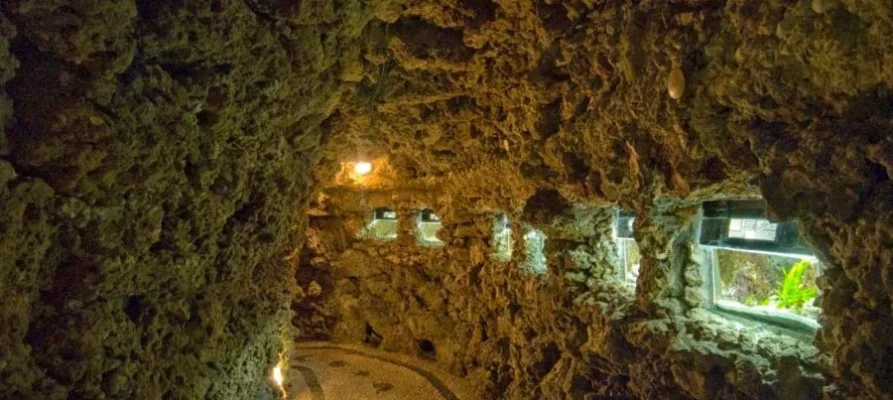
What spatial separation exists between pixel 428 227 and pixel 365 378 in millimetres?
2891

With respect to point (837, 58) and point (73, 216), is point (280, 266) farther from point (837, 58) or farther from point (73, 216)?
point (837, 58)

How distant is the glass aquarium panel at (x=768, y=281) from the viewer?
3789mm

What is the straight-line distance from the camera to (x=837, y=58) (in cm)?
250

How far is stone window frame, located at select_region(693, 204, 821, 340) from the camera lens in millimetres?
3447

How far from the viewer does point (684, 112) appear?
3395 mm

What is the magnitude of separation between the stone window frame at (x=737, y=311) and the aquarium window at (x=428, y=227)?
5355 mm

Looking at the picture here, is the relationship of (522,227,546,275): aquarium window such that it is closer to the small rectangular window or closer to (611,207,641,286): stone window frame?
(611,207,641,286): stone window frame

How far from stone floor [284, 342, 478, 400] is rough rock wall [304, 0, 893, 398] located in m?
3.25

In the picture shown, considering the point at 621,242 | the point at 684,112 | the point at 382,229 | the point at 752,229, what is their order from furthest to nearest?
the point at 382,229 → the point at 621,242 → the point at 752,229 → the point at 684,112

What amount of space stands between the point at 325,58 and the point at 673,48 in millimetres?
2433

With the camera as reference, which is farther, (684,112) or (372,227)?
(372,227)

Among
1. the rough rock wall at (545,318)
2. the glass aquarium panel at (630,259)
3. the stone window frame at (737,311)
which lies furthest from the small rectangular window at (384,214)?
the stone window frame at (737,311)

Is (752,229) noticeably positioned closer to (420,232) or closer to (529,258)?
(529,258)

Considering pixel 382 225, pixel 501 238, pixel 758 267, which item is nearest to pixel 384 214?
pixel 382 225
